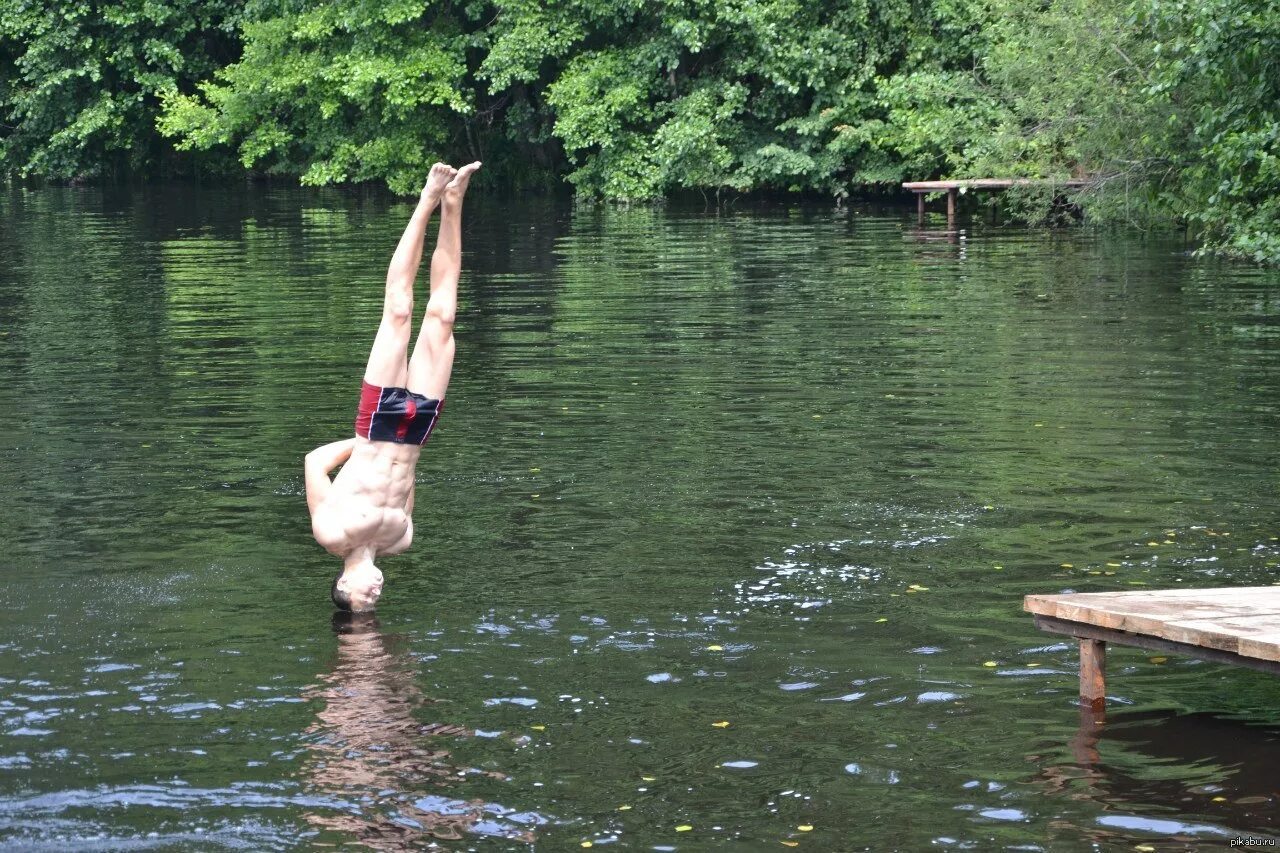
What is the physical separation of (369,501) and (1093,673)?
4.30 meters

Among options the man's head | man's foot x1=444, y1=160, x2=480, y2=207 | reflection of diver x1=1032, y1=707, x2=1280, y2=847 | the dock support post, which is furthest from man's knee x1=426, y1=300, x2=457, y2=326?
reflection of diver x1=1032, y1=707, x2=1280, y2=847

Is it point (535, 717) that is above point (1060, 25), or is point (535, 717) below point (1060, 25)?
below

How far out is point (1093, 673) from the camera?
27.6 feet

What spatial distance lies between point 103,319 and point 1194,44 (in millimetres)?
15725

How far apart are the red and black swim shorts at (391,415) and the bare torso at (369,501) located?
5cm

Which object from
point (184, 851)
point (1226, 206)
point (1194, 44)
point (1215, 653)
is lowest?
point (184, 851)

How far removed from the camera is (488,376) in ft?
61.2

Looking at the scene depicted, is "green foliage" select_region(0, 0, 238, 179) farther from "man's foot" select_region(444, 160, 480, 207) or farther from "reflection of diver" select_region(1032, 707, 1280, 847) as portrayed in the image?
"reflection of diver" select_region(1032, 707, 1280, 847)

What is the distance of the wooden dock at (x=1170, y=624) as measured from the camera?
24.9ft

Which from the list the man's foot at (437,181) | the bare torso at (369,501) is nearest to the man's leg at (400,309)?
the man's foot at (437,181)

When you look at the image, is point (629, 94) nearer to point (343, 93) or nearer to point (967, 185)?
point (343, 93)

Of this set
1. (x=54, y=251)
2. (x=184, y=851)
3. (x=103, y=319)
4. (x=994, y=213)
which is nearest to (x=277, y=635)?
(x=184, y=851)

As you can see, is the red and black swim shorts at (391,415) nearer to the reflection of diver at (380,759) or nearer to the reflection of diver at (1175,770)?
the reflection of diver at (380,759)

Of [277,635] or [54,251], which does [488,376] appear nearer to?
[277,635]
